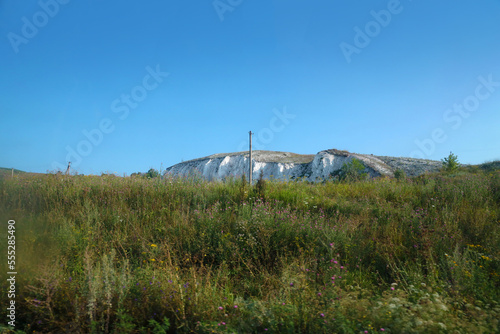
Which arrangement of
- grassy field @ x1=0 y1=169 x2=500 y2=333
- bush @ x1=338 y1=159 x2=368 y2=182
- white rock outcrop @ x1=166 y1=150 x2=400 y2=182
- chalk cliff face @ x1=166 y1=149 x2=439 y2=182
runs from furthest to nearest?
white rock outcrop @ x1=166 y1=150 x2=400 y2=182, chalk cliff face @ x1=166 y1=149 x2=439 y2=182, bush @ x1=338 y1=159 x2=368 y2=182, grassy field @ x1=0 y1=169 x2=500 y2=333

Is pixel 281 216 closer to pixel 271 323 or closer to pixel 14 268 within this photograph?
pixel 271 323

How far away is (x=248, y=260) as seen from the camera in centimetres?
460

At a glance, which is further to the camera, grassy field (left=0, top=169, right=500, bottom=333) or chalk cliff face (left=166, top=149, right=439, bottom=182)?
chalk cliff face (left=166, top=149, right=439, bottom=182)

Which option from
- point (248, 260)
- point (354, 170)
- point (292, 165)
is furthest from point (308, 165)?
point (248, 260)

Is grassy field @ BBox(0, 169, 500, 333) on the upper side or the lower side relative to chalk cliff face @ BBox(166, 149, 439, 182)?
lower

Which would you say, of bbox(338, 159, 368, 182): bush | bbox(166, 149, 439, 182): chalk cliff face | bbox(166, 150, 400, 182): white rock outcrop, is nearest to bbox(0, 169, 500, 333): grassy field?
bbox(338, 159, 368, 182): bush

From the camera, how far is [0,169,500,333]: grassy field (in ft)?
8.87

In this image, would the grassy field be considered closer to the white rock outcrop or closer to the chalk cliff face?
the chalk cliff face

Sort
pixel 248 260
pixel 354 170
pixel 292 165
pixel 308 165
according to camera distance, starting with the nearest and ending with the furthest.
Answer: pixel 248 260
pixel 354 170
pixel 308 165
pixel 292 165

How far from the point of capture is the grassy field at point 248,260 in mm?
2705

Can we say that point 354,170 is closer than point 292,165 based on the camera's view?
Yes

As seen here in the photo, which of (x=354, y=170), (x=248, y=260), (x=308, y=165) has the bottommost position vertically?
(x=248, y=260)

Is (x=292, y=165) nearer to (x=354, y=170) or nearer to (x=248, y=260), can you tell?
(x=354, y=170)

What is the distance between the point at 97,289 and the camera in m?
2.97
